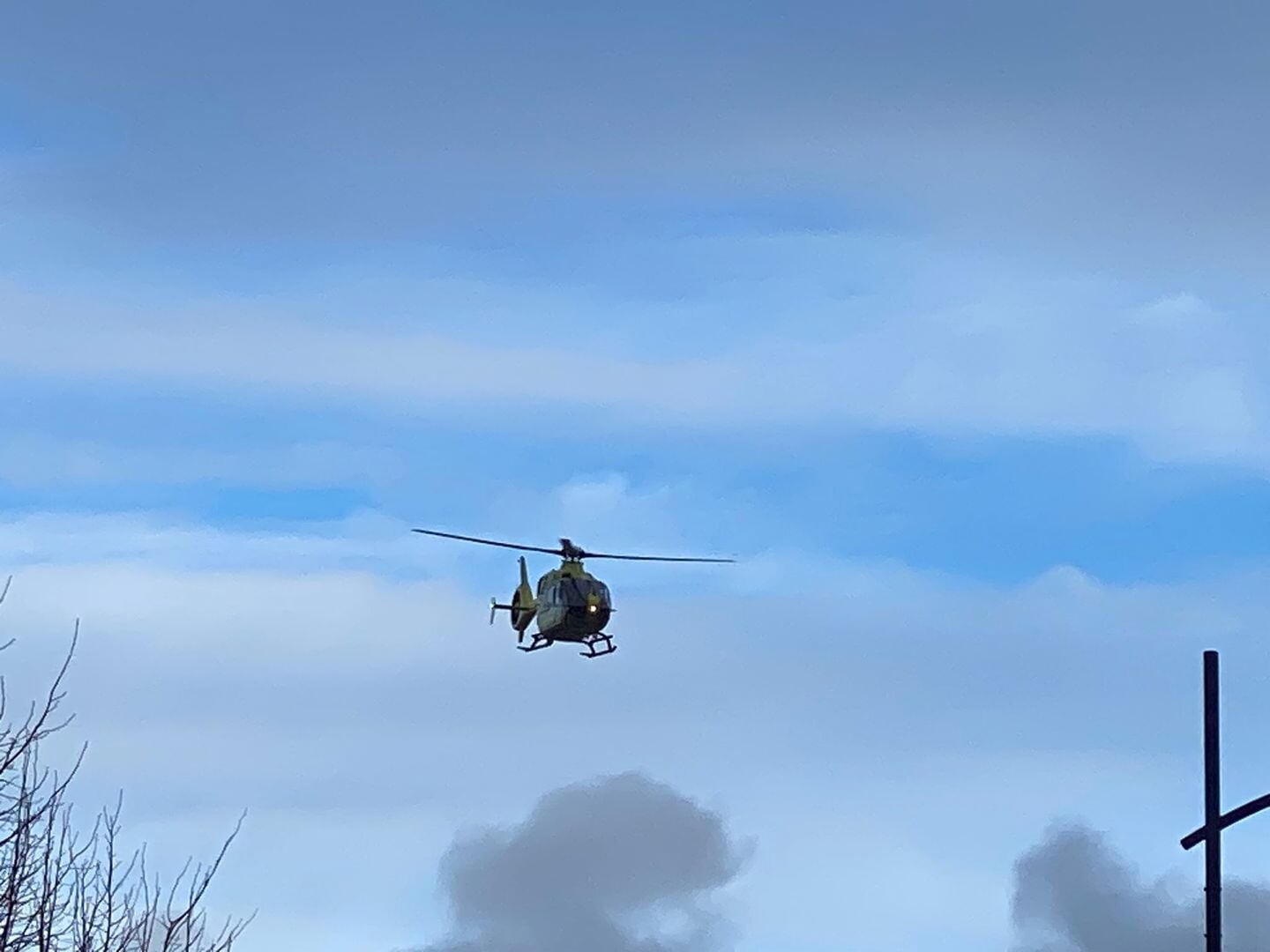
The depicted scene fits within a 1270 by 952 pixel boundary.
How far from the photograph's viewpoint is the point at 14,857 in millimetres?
23500

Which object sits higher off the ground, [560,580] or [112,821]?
[560,580]

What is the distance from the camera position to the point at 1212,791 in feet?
82.4

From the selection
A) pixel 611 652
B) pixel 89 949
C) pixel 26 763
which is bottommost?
pixel 89 949

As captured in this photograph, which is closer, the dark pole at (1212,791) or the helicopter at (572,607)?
the dark pole at (1212,791)

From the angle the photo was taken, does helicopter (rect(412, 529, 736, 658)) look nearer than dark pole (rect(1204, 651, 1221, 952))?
No

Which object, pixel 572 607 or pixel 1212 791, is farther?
pixel 572 607

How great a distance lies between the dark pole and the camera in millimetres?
24438

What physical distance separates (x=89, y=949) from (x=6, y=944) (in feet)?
2.38

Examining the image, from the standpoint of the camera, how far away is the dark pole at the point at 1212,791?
24.4 meters

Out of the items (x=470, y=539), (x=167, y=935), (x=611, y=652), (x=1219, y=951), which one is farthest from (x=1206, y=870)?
(x=470, y=539)

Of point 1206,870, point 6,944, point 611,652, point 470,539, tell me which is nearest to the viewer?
point 6,944

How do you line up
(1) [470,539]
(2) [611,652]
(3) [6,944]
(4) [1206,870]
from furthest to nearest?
1. (1) [470,539]
2. (2) [611,652]
3. (4) [1206,870]
4. (3) [6,944]

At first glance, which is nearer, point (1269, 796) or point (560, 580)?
point (1269, 796)

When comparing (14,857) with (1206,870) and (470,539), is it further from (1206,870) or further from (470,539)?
(470,539)
